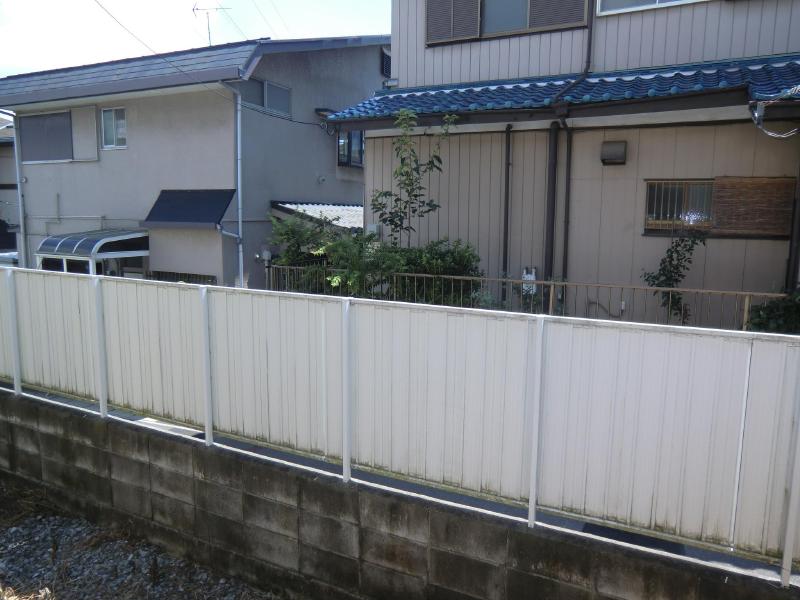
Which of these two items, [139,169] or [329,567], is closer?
[329,567]

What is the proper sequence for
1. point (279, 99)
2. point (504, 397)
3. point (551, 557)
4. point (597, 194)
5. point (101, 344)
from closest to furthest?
point (551, 557) < point (504, 397) < point (101, 344) < point (597, 194) < point (279, 99)

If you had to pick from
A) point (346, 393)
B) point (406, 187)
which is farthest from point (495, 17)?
point (346, 393)

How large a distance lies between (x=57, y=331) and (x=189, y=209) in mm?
5456

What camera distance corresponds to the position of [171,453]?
4.84 meters

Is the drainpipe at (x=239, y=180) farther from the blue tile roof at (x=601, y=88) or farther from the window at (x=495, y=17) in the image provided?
the window at (x=495, y=17)

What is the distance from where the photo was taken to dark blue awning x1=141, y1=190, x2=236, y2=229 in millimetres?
10445

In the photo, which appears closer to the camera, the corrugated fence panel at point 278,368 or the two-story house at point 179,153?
the corrugated fence panel at point 278,368

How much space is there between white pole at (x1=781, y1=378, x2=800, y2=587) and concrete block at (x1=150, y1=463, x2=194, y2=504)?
157 inches

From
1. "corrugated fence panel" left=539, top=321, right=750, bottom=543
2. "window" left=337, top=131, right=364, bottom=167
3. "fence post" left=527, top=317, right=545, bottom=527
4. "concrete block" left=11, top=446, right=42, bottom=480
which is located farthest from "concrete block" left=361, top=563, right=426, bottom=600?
"window" left=337, top=131, right=364, bottom=167

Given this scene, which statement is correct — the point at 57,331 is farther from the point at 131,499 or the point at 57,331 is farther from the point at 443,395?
the point at 443,395

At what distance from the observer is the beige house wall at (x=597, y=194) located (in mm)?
6738

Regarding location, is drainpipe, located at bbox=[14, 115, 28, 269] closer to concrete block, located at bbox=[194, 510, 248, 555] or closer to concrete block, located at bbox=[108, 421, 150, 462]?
concrete block, located at bbox=[108, 421, 150, 462]

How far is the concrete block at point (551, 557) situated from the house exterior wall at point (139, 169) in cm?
843

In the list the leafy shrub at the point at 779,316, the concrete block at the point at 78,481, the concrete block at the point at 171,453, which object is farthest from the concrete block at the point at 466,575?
the leafy shrub at the point at 779,316
